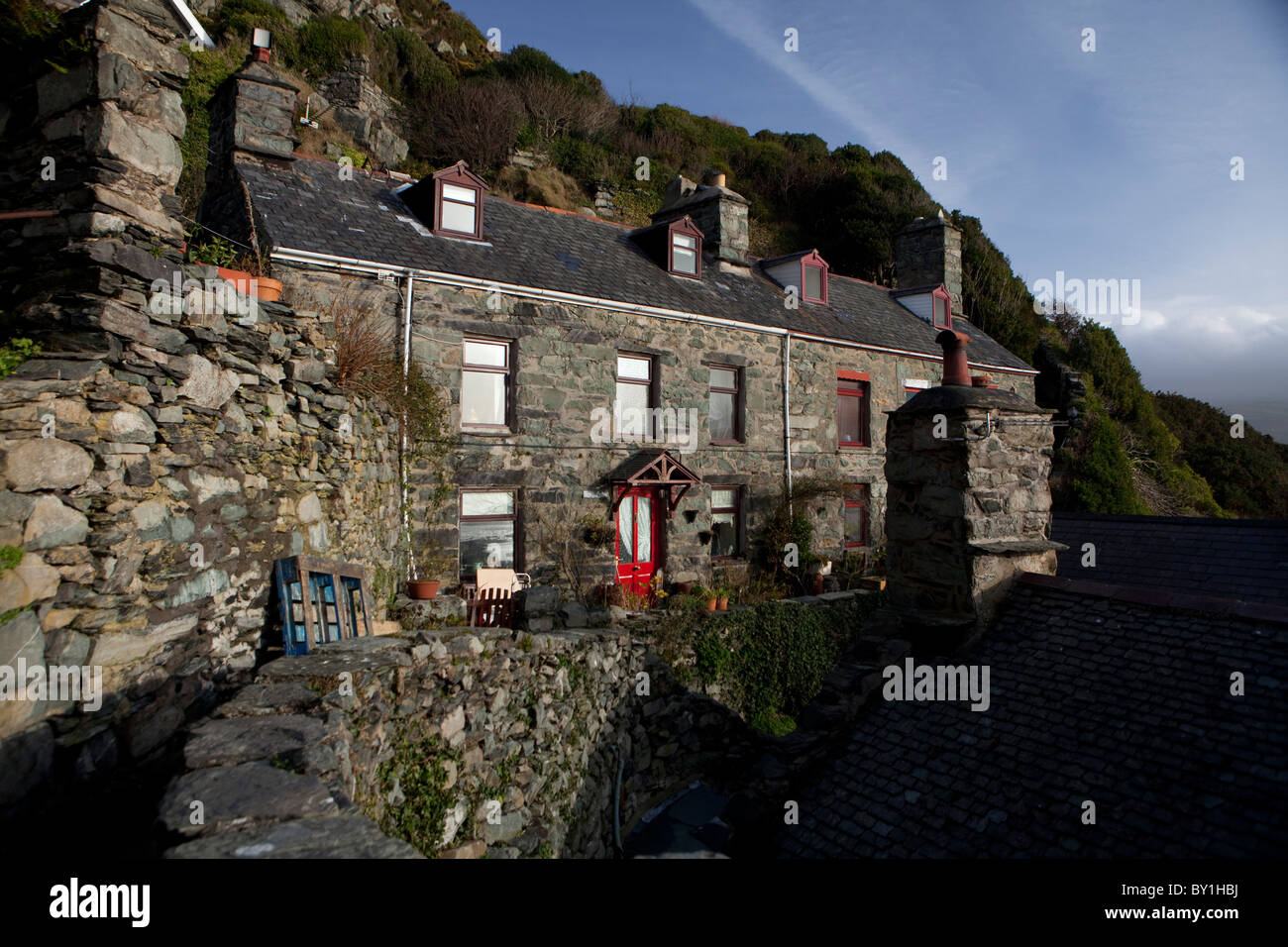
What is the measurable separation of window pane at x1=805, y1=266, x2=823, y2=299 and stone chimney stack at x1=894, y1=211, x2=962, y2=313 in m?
4.44

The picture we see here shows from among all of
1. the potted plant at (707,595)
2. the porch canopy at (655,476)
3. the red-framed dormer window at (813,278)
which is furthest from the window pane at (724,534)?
the red-framed dormer window at (813,278)

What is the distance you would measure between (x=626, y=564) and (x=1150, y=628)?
8.63 meters

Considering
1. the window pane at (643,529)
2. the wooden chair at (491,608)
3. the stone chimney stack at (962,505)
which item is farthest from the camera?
the window pane at (643,529)

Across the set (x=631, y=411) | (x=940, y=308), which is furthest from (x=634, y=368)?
(x=940, y=308)

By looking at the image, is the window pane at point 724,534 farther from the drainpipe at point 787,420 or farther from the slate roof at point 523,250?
the slate roof at point 523,250

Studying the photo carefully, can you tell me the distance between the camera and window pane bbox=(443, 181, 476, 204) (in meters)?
12.0

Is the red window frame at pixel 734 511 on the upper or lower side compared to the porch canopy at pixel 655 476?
lower

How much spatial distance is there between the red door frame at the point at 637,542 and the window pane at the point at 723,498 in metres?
1.37

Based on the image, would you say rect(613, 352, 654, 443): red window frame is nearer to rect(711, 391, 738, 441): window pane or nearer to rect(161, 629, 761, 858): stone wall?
rect(711, 391, 738, 441): window pane

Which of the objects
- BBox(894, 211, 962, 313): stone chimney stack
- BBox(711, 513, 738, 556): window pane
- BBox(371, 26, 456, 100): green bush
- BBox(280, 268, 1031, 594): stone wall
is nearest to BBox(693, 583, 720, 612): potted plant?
BBox(280, 268, 1031, 594): stone wall

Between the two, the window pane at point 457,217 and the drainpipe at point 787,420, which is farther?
the drainpipe at point 787,420

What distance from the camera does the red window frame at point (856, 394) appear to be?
15.9 m

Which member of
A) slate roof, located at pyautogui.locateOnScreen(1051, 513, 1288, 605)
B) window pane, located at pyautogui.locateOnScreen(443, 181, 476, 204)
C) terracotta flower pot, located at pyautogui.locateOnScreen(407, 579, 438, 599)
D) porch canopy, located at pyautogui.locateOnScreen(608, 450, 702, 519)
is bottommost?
terracotta flower pot, located at pyautogui.locateOnScreen(407, 579, 438, 599)
